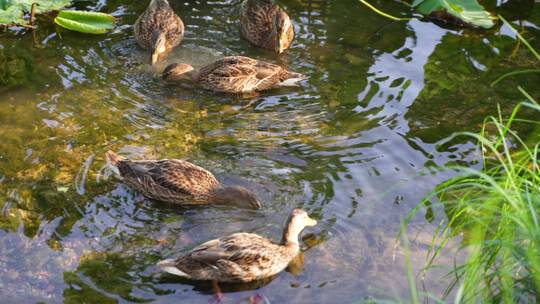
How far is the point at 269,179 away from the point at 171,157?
3.41 ft

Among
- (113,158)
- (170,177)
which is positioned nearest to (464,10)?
(170,177)

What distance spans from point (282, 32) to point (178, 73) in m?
1.46

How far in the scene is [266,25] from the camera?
33.2 feet

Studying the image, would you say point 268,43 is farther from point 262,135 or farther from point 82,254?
point 82,254

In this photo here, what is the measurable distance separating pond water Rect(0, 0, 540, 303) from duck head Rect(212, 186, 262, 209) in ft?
0.31

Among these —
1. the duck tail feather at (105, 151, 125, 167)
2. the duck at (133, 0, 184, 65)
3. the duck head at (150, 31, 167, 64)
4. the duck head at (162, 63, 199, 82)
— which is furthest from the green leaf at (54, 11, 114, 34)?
the duck tail feather at (105, 151, 125, 167)

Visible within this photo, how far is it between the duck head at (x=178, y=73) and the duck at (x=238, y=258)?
317 cm

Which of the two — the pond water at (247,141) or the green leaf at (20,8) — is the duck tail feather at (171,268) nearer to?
the pond water at (247,141)

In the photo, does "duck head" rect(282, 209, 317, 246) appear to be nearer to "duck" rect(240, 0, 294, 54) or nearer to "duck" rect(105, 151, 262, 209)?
"duck" rect(105, 151, 262, 209)

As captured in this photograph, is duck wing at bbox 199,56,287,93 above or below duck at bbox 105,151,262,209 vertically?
above

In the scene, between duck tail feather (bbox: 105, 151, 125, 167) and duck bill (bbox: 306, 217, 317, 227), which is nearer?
duck bill (bbox: 306, 217, 317, 227)

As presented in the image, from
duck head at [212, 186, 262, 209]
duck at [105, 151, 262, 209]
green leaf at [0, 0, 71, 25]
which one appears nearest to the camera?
duck head at [212, 186, 262, 209]

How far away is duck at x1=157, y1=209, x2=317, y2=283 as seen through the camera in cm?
623

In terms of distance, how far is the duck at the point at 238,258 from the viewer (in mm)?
6227
